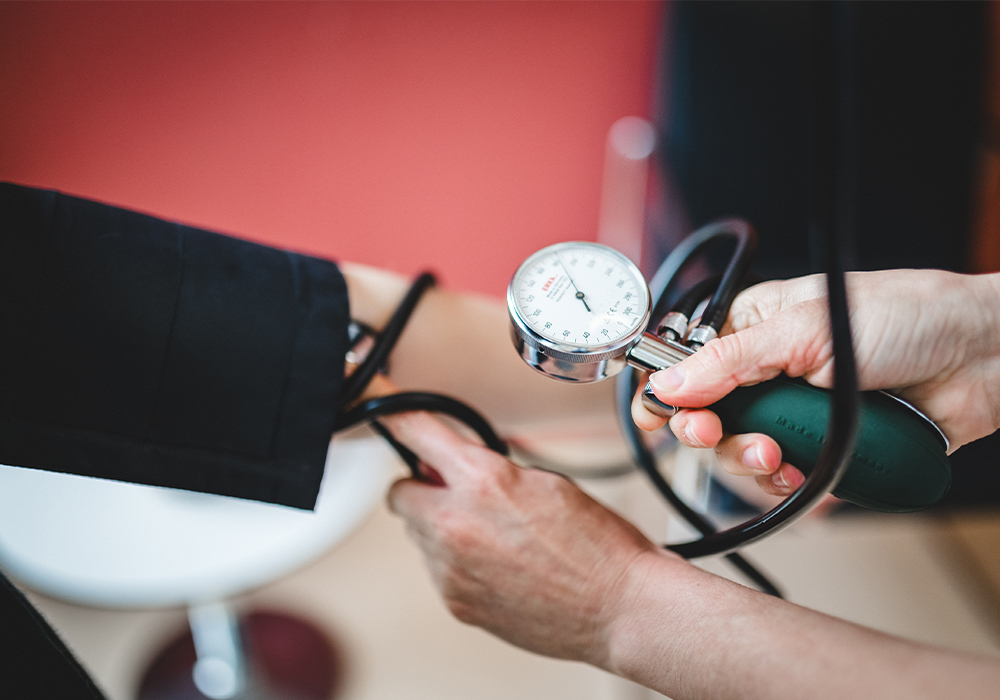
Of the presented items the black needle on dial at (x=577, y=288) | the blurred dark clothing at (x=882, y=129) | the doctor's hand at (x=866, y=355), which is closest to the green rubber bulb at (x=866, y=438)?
the doctor's hand at (x=866, y=355)

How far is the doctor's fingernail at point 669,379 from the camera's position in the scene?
0.40m

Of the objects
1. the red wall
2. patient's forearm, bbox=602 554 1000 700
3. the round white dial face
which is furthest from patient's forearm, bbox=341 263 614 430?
the red wall

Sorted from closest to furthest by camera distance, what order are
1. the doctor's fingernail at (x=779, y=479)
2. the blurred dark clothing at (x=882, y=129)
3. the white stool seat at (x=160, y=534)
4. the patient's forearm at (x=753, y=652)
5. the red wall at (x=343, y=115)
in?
the patient's forearm at (x=753, y=652) → the doctor's fingernail at (x=779, y=479) → the white stool seat at (x=160, y=534) → the red wall at (x=343, y=115) → the blurred dark clothing at (x=882, y=129)

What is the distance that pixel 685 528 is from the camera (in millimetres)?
817

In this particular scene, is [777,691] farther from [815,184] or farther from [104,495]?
[104,495]

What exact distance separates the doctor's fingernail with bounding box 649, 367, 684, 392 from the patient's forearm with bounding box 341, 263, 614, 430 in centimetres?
31

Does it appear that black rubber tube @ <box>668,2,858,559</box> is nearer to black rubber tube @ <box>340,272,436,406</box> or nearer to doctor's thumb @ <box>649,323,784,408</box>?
doctor's thumb @ <box>649,323,784,408</box>

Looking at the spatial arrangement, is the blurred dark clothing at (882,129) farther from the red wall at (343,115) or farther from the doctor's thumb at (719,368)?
the doctor's thumb at (719,368)

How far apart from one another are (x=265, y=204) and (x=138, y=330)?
0.77 meters

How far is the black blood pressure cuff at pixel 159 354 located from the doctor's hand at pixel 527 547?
9 centimetres

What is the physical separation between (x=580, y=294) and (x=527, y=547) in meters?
0.20

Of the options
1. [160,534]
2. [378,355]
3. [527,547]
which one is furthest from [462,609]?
[160,534]

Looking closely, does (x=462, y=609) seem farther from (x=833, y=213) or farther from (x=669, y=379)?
(x=833, y=213)

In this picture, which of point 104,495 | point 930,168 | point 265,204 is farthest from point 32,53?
point 930,168
